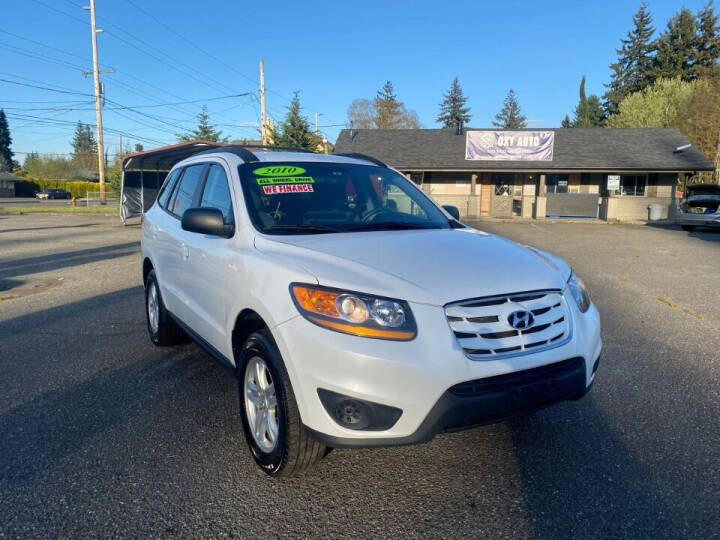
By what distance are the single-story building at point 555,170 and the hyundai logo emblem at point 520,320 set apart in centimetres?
2591

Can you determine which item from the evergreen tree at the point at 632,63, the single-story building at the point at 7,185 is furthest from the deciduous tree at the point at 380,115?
the single-story building at the point at 7,185

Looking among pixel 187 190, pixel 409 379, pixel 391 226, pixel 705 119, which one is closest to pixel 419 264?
pixel 409 379

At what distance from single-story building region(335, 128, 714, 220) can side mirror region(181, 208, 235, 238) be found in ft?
83.4

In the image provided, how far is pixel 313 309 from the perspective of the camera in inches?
94.6

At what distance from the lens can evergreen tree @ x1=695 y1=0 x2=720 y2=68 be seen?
55969 millimetres

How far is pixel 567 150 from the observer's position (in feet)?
97.2

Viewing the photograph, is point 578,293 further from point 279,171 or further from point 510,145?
point 510,145

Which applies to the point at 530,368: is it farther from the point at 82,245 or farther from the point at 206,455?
the point at 82,245

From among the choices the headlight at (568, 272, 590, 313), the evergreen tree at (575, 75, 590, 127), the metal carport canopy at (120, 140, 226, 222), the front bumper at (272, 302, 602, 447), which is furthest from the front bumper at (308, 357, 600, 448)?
the evergreen tree at (575, 75, 590, 127)

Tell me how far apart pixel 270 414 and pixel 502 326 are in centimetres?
132

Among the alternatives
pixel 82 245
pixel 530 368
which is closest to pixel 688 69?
pixel 82 245

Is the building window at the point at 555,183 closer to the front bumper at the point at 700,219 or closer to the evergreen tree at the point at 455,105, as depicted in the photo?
the front bumper at the point at 700,219

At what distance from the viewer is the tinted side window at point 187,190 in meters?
4.28

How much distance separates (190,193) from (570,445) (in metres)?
3.45
